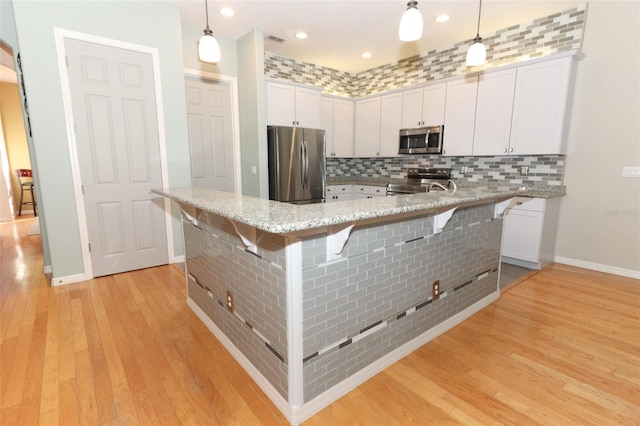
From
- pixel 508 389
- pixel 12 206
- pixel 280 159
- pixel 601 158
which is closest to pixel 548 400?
pixel 508 389

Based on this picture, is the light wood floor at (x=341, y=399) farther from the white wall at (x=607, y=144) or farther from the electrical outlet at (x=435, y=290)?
the white wall at (x=607, y=144)

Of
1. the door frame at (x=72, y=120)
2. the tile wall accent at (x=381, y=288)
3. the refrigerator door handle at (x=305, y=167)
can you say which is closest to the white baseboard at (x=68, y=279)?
the door frame at (x=72, y=120)

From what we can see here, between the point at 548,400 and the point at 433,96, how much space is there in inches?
149

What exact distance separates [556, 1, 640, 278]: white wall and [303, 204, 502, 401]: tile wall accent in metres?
1.93

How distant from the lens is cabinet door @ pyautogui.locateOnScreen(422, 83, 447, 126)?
4.23 m

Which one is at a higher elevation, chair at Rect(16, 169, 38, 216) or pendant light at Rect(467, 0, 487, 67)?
pendant light at Rect(467, 0, 487, 67)

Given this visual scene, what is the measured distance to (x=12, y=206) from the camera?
Result: 6.33 meters

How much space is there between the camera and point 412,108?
4602 millimetres

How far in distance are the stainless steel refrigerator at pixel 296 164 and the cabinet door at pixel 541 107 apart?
2479mm

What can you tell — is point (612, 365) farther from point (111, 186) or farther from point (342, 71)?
point (342, 71)

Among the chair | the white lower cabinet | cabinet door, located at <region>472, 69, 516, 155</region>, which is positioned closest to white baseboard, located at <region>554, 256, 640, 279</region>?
the white lower cabinet

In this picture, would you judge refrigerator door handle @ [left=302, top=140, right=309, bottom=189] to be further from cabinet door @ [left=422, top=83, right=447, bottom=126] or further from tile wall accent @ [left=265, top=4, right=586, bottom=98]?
cabinet door @ [left=422, top=83, right=447, bottom=126]

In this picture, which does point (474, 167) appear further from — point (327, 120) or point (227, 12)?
point (227, 12)

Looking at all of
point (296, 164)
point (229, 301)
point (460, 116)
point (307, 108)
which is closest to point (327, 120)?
point (307, 108)
